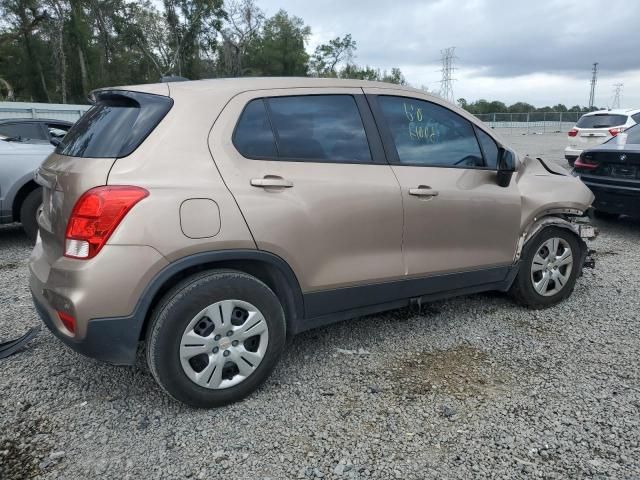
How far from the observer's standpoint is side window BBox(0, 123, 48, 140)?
643 cm

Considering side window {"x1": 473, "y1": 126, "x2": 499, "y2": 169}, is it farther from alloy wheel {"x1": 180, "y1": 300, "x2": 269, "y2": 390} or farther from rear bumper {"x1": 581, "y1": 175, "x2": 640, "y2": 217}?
rear bumper {"x1": 581, "y1": 175, "x2": 640, "y2": 217}

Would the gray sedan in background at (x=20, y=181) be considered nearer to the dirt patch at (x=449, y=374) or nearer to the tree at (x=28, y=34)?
the dirt patch at (x=449, y=374)

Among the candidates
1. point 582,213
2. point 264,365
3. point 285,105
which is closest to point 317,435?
point 264,365

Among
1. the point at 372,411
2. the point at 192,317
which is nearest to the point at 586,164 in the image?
the point at 372,411

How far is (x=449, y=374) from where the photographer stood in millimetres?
3066

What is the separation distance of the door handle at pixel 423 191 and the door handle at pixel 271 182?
868mm

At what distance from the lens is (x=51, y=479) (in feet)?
7.19

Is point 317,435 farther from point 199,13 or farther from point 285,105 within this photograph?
point 199,13

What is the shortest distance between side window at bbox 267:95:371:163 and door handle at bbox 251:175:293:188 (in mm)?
154

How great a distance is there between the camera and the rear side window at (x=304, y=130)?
2705 millimetres

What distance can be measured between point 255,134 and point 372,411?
165 centimetres

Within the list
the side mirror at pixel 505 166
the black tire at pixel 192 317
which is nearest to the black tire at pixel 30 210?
the black tire at pixel 192 317

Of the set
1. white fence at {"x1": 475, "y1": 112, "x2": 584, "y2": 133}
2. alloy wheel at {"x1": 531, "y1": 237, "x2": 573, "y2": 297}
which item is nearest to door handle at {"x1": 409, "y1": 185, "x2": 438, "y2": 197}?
alloy wheel at {"x1": 531, "y1": 237, "x2": 573, "y2": 297}

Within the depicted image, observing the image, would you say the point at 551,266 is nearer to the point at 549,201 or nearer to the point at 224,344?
the point at 549,201
